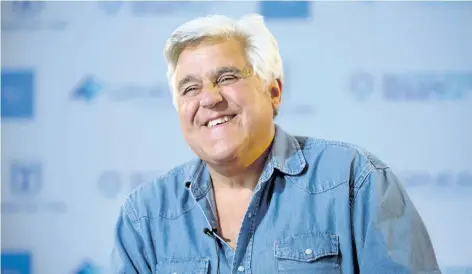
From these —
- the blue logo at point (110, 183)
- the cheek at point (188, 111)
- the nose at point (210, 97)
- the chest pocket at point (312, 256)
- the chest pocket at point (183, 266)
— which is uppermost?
the nose at point (210, 97)

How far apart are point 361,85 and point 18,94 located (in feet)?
4.05

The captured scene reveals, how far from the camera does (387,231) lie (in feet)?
4.41

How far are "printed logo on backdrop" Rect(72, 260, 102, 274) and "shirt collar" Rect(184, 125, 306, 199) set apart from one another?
30.4 inches

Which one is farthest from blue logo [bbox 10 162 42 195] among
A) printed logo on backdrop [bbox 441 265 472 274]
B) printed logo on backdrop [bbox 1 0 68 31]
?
printed logo on backdrop [bbox 441 265 472 274]

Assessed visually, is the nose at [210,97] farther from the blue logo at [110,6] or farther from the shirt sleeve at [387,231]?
the blue logo at [110,6]

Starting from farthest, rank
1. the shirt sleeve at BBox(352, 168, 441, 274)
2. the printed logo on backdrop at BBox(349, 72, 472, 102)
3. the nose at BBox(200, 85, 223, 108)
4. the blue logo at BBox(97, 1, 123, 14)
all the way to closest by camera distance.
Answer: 1. the blue logo at BBox(97, 1, 123, 14)
2. the printed logo on backdrop at BBox(349, 72, 472, 102)
3. the nose at BBox(200, 85, 223, 108)
4. the shirt sleeve at BBox(352, 168, 441, 274)

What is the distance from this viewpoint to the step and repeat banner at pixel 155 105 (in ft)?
7.03

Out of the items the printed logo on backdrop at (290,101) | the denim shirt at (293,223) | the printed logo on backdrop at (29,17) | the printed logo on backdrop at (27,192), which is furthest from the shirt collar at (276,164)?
the printed logo on backdrop at (29,17)

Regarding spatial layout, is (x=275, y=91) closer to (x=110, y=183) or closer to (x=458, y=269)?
(x=110, y=183)

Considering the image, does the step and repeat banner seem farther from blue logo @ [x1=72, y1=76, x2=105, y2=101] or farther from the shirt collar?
the shirt collar

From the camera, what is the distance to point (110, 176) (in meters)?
2.21

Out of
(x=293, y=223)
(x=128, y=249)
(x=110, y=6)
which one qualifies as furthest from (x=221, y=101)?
(x=110, y=6)

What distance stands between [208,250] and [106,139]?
2.88 feet

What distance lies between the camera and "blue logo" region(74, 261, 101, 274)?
2.21m
